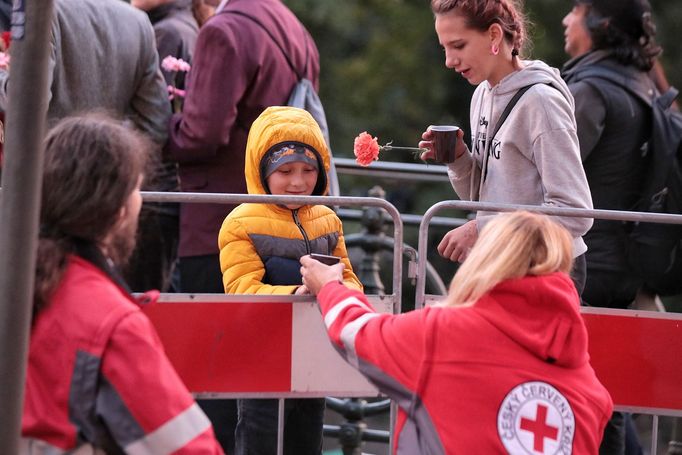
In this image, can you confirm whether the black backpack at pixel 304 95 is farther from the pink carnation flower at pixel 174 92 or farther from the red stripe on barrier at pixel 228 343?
the red stripe on barrier at pixel 228 343

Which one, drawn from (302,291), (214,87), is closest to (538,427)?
(302,291)

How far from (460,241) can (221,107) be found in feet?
5.04

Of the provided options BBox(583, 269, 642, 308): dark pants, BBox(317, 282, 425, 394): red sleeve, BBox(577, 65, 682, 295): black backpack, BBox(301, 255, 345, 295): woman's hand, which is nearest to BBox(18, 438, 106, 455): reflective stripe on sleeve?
BBox(317, 282, 425, 394): red sleeve

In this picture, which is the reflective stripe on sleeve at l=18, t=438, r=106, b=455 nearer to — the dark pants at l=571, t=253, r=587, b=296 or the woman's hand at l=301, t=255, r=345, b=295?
the woman's hand at l=301, t=255, r=345, b=295

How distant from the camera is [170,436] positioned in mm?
2811

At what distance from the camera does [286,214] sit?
4402 millimetres

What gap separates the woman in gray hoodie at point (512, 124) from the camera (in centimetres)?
423

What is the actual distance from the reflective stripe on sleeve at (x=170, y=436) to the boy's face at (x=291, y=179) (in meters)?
1.74

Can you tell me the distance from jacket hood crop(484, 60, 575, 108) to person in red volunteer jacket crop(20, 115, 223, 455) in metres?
1.73

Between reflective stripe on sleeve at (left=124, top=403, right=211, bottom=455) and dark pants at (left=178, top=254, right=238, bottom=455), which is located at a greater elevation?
dark pants at (left=178, top=254, right=238, bottom=455)

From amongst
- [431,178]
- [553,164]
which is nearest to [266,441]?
[553,164]

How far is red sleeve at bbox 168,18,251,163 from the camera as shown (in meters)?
5.38

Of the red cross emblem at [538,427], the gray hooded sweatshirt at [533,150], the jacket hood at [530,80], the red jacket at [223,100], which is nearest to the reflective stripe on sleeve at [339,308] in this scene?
the red cross emblem at [538,427]

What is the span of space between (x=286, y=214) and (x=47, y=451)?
1734 mm
